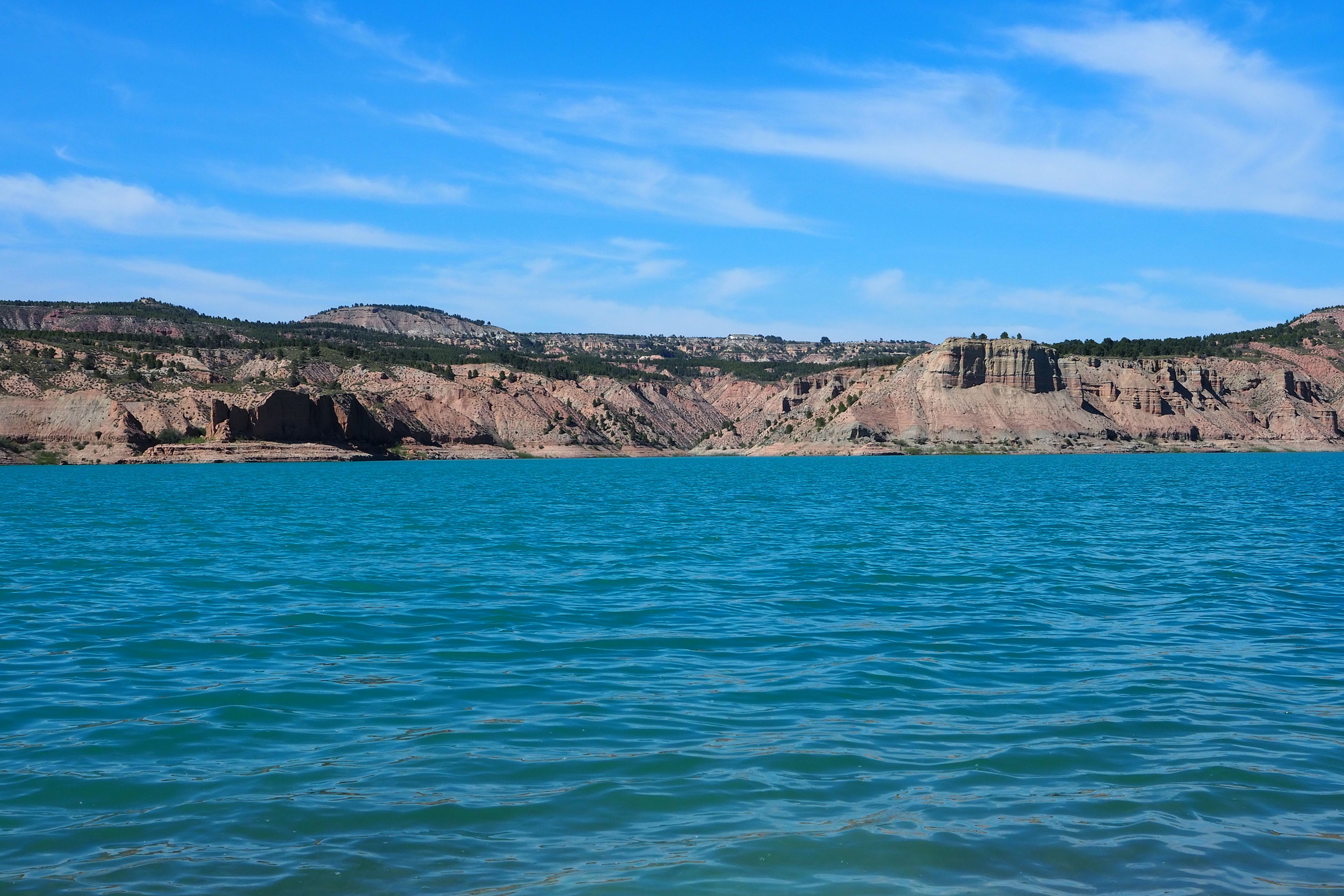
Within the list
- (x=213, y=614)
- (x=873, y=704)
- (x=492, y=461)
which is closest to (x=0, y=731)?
(x=213, y=614)

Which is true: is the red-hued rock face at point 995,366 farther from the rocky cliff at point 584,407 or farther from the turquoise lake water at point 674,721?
the turquoise lake water at point 674,721

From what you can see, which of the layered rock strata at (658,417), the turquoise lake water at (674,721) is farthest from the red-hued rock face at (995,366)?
the turquoise lake water at (674,721)

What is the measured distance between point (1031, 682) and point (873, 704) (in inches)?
93.4

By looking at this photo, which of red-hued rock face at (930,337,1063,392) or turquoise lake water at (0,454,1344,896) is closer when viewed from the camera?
turquoise lake water at (0,454,1344,896)

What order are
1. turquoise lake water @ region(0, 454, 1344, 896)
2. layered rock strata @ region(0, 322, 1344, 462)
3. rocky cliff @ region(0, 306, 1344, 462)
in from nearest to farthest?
turquoise lake water @ region(0, 454, 1344, 896), rocky cliff @ region(0, 306, 1344, 462), layered rock strata @ region(0, 322, 1344, 462)

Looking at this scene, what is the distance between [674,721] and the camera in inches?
472

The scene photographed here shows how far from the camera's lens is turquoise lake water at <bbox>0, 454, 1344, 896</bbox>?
8383mm

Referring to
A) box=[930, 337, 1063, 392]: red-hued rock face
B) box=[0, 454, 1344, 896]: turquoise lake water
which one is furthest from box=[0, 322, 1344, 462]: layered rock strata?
box=[0, 454, 1344, 896]: turquoise lake water

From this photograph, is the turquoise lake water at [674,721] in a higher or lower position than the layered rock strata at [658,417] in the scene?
lower

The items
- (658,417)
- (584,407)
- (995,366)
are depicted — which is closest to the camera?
(995,366)

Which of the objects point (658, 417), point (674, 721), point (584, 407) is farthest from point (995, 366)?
point (674, 721)

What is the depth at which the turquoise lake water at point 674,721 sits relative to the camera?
8.38 meters

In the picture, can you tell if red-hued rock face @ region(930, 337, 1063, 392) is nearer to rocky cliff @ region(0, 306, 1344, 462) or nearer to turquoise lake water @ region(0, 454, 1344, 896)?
rocky cliff @ region(0, 306, 1344, 462)

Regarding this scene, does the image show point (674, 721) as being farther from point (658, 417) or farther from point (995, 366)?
point (658, 417)
